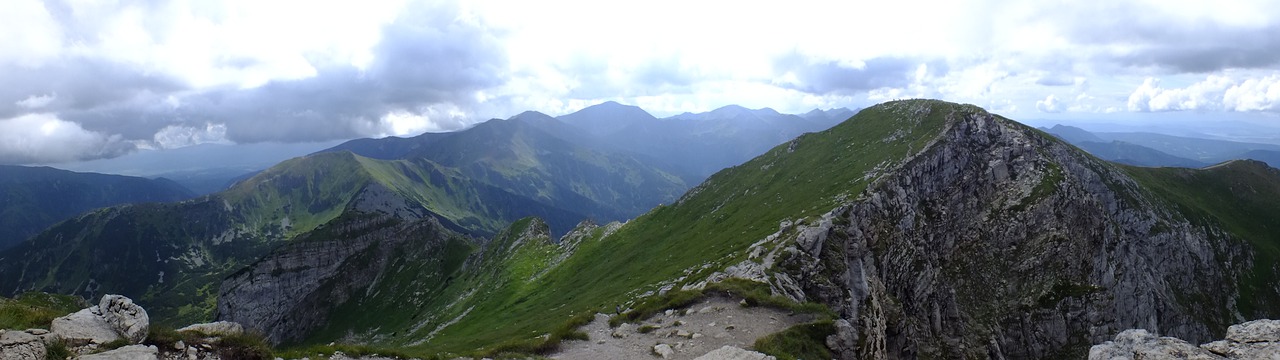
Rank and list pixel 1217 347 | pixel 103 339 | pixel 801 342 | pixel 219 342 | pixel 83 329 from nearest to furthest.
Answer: pixel 83 329 < pixel 103 339 < pixel 219 342 < pixel 1217 347 < pixel 801 342

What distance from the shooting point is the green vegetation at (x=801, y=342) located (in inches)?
1029

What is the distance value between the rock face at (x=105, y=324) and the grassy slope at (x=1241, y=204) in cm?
17290

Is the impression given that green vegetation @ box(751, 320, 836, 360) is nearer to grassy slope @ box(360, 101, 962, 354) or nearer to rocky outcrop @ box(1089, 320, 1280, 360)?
rocky outcrop @ box(1089, 320, 1280, 360)

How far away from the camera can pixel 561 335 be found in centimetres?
3002

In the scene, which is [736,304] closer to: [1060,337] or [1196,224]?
[1060,337]

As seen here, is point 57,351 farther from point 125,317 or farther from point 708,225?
point 708,225

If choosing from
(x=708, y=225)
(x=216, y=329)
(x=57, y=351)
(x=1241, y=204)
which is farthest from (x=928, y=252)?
(x=1241, y=204)

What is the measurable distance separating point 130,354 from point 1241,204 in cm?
23603

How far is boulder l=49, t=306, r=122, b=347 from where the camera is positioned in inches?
639

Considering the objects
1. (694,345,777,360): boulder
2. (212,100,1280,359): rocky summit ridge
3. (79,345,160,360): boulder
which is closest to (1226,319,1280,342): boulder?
(694,345,777,360): boulder

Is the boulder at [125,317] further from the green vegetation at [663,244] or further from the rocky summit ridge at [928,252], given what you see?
the green vegetation at [663,244]

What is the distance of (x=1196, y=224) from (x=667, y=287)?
142572mm

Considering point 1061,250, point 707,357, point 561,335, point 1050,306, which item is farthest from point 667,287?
point 1061,250

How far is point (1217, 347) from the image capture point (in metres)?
19.2
